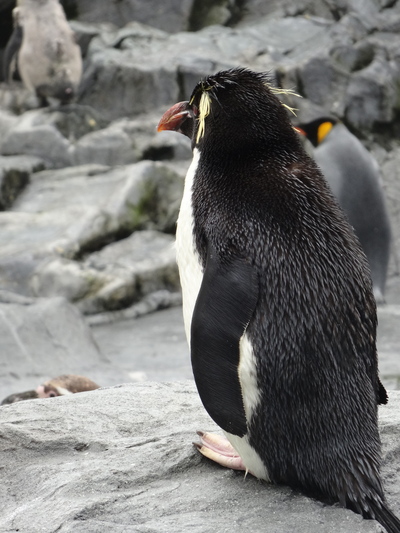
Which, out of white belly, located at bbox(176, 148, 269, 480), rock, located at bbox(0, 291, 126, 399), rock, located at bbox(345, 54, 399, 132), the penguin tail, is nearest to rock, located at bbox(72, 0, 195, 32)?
rock, located at bbox(345, 54, 399, 132)

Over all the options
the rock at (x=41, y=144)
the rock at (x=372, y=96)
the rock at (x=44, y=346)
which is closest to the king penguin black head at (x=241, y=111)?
the rock at (x=44, y=346)

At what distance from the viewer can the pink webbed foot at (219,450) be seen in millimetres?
2322

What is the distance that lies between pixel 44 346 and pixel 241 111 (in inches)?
181

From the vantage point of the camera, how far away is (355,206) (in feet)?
25.7

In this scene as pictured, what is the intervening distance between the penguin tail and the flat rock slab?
0.13 ft

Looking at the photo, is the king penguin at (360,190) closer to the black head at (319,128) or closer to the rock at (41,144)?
the black head at (319,128)

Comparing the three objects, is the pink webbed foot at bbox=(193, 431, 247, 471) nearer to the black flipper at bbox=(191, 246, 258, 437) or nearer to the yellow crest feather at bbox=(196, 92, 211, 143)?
the black flipper at bbox=(191, 246, 258, 437)

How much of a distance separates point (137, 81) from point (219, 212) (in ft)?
32.5

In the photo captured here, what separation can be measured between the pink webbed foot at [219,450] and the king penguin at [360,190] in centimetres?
552

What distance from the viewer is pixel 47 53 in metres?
11.7

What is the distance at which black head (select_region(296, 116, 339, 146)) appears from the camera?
26.9 feet

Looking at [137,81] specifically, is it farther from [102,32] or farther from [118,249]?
[118,249]

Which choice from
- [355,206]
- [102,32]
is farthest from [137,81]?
[355,206]

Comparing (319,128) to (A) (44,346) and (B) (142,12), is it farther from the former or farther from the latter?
(B) (142,12)
